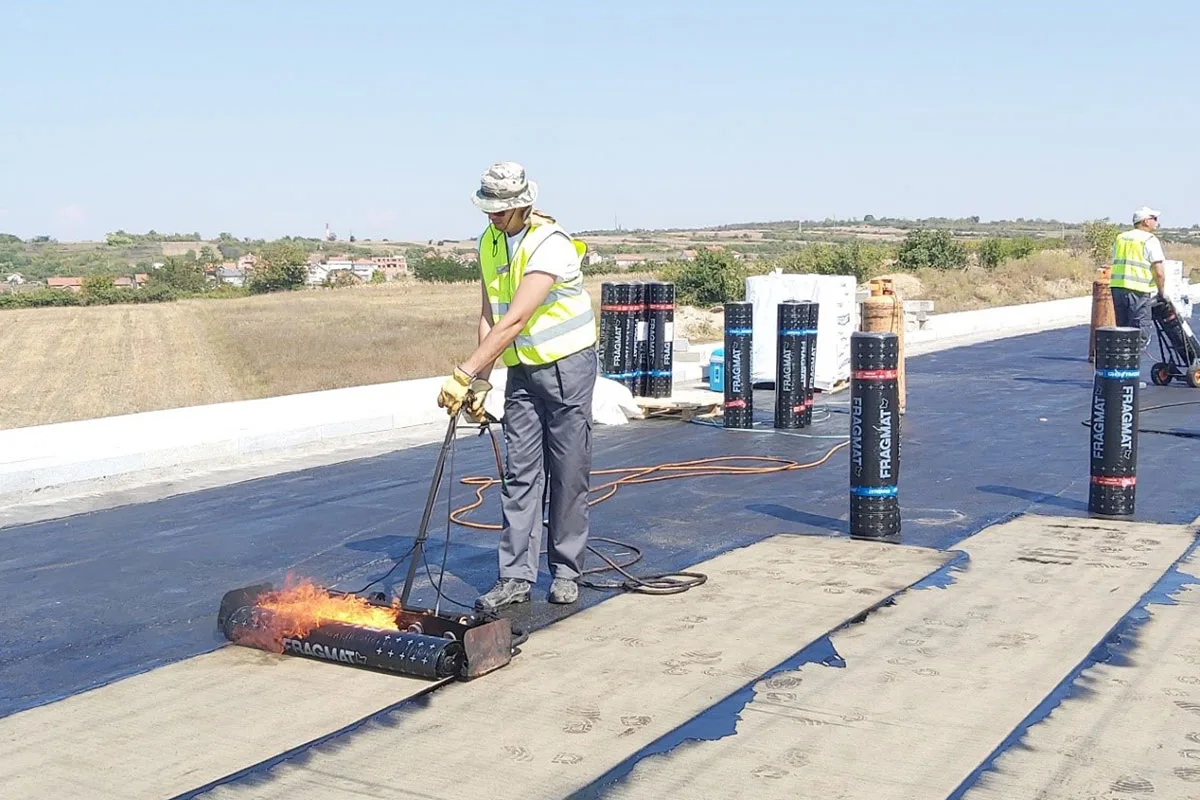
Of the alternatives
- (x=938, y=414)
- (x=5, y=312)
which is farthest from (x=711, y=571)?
(x=5, y=312)

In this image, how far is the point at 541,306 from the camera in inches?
Result: 236

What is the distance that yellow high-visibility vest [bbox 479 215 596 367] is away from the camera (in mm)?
5969

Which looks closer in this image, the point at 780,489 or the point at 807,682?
the point at 807,682

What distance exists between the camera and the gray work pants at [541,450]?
19.8 feet

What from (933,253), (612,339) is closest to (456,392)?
(612,339)

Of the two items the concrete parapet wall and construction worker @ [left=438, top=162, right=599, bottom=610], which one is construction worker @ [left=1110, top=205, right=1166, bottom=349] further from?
construction worker @ [left=438, top=162, right=599, bottom=610]

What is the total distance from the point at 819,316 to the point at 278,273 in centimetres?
6286

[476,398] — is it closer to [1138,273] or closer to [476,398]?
[476,398]

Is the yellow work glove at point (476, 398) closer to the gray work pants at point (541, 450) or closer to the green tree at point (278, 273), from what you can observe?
the gray work pants at point (541, 450)

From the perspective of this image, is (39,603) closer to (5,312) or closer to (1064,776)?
(1064,776)

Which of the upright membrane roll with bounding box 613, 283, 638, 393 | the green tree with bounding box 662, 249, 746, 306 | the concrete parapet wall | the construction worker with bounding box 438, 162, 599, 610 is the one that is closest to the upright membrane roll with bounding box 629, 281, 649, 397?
the upright membrane roll with bounding box 613, 283, 638, 393

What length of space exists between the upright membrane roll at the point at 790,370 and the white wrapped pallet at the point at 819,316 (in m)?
2.68

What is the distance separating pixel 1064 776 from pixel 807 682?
1120mm

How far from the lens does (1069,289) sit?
43438 mm
